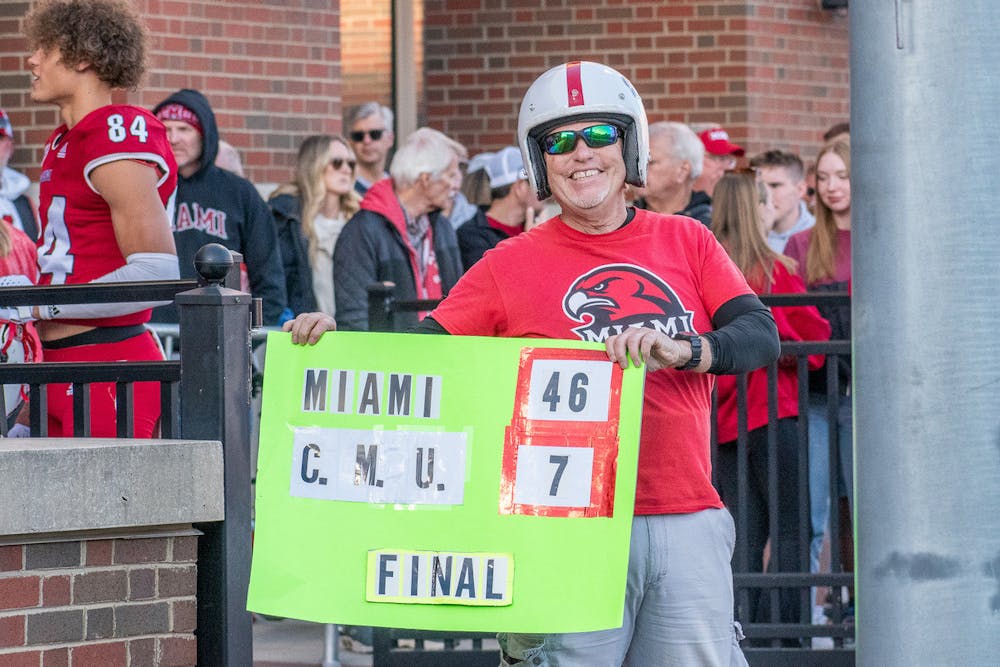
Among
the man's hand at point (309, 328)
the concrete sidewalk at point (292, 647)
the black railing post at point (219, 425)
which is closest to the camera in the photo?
the man's hand at point (309, 328)

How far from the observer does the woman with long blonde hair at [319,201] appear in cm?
899

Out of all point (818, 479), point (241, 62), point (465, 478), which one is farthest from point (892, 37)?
point (241, 62)

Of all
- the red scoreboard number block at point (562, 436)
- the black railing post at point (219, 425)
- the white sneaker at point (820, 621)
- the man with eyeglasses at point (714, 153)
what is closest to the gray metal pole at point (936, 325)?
the red scoreboard number block at point (562, 436)

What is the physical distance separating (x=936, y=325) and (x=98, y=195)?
2.62 m

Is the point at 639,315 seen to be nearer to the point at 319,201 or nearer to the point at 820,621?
the point at 820,621

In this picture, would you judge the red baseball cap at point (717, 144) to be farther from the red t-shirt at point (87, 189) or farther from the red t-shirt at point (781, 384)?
the red t-shirt at point (87, 189)

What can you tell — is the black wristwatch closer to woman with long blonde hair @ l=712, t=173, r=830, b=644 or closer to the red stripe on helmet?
the red stripe on helmet

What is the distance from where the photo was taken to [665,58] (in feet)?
39.1

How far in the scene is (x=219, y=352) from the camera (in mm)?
4551

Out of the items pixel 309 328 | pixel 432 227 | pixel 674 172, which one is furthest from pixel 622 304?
pixel 432 227

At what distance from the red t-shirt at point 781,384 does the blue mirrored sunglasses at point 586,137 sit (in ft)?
9.31

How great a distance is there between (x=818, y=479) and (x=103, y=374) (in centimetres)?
328

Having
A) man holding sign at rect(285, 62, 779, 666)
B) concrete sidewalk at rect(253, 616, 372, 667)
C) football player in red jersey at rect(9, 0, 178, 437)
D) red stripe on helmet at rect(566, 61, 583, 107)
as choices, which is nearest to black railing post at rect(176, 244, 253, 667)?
football player in red jersey at rect(9, 0, 178, 437)

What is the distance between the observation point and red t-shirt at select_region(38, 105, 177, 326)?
5051 mm
